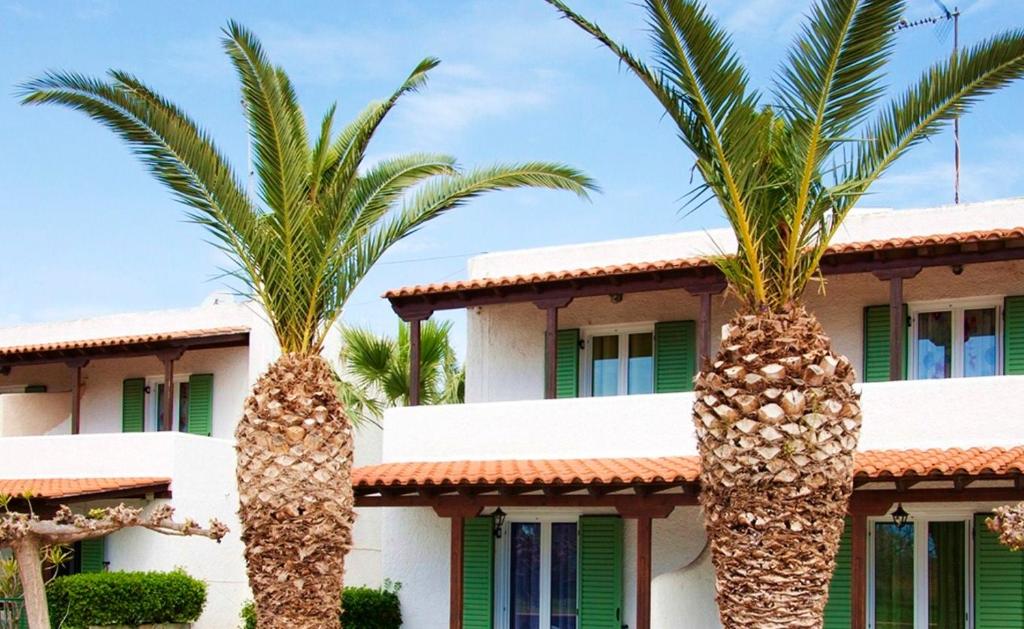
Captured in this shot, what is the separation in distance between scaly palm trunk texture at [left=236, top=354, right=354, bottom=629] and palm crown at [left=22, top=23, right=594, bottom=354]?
565 mm

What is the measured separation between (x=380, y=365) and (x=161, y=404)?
417 centimetres

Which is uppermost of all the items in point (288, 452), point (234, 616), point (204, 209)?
point (204, 209)

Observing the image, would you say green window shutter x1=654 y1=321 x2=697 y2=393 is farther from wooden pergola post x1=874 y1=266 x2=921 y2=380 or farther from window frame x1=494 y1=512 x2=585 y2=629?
wooden pergola post x1=874 y1=266 x2=921 y2=380

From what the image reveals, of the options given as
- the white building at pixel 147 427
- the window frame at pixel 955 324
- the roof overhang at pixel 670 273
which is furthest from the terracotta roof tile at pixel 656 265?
the white building at pixel 147 427

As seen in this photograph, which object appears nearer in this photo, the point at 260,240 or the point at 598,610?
the point at 260,240

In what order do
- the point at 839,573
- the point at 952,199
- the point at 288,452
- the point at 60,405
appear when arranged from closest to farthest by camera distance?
1. the point at 288,452
2. the point at 839,573
3. the point at 952,199
4. the point at 60,405

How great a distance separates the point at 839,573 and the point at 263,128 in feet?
28.4

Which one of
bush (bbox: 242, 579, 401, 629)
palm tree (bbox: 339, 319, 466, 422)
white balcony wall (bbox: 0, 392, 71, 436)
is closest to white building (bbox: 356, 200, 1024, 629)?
bush (bbox: 242, 579, 401, 629)

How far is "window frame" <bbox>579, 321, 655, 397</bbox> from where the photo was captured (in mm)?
20828

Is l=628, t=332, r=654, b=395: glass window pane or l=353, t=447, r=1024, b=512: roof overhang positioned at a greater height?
l=628, t=332, r=654, b=395: glass window pane

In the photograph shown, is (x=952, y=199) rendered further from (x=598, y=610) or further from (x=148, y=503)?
(x=148, y=503)

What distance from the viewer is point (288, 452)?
1447 cm

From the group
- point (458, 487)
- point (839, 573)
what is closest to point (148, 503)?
point (458, 487)

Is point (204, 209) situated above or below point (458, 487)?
above
